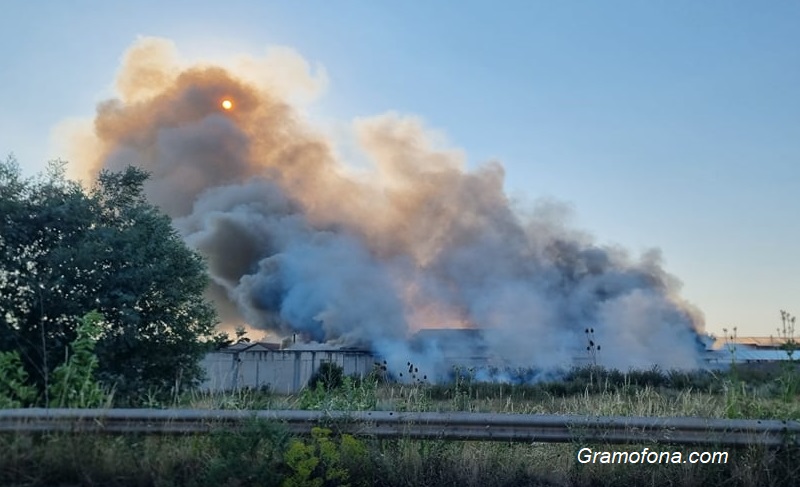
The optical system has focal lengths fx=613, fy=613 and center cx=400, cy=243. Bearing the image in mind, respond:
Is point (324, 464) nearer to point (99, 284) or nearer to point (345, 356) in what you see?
point (99, 284)

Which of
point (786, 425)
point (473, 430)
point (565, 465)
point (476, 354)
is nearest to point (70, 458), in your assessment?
point (473, 430)

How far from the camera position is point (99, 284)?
70.4ft

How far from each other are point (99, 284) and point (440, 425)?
64.0 ft

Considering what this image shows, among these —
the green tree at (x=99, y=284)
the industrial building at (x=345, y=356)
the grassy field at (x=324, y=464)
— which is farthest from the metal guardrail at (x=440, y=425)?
the industrial building at (x=345, y=356)

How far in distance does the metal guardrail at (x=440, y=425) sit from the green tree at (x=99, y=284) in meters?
15.4

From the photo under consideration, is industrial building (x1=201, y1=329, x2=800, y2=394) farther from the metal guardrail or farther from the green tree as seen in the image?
the metal guardrail

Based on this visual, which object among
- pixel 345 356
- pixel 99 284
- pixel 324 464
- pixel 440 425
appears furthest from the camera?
pixel 345 356

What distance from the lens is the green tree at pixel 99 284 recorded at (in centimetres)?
2070

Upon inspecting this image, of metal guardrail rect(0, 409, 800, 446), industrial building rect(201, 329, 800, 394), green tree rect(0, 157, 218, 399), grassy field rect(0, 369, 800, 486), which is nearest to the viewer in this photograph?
grassy field rect(0, 369, 800, 486)

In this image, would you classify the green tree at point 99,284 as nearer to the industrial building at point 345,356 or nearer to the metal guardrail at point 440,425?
the industrial building at point 345,356

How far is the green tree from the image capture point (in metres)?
20.7

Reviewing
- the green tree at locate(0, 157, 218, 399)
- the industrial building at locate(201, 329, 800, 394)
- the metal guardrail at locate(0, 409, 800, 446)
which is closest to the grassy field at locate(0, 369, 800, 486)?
the metal guardrail at locate(0, 409, 800, 446)

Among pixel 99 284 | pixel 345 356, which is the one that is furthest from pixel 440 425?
pixel 345 356

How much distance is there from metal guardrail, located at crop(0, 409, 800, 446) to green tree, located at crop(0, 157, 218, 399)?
15379 mm
